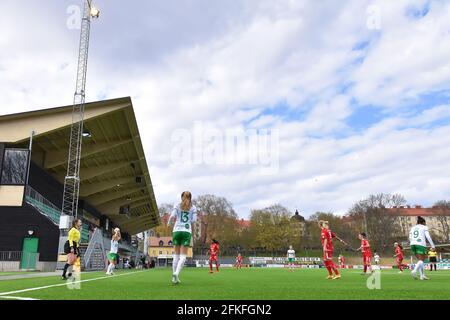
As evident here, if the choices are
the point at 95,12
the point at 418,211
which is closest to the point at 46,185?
the point at 95,12

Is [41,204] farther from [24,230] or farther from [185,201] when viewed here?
[185,201]

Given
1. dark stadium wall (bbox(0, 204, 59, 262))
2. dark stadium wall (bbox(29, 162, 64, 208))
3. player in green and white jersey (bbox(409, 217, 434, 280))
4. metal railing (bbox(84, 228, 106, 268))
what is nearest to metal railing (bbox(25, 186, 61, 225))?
dark stadium wall (bbox(29, 162, 64, 208))

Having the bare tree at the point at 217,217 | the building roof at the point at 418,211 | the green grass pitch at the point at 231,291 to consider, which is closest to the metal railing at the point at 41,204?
the green grass pitch at the point at 231,291

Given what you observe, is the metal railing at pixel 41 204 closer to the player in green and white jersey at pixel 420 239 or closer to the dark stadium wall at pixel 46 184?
the dark stadium wall at pixel 46 184

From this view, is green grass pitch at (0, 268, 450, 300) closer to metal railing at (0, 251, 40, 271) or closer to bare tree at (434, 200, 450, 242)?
metal railing at (0, 251, 40, 271)

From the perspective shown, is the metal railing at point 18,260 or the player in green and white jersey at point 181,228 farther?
the metal railing at point 18,260

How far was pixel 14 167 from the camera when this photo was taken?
28.5 metres

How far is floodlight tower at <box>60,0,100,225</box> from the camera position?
29.6 m

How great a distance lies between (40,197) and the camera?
32.8 m

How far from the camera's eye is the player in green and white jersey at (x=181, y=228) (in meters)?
8.11

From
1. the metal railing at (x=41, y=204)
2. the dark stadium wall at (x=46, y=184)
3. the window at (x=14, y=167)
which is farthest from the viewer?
the dark stadium wall at (x=46, y=184)
